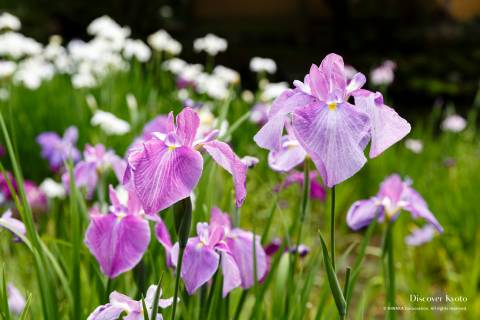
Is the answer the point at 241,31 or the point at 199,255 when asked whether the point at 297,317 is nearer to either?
the point at 199,255

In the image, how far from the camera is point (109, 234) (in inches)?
37.1

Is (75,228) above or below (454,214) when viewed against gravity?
above

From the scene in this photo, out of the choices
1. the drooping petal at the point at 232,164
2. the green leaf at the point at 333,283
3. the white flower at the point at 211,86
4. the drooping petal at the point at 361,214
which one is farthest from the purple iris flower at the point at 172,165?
the white flower at the point at 211,86

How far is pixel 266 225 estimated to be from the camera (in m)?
1.27

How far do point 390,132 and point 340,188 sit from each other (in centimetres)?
239

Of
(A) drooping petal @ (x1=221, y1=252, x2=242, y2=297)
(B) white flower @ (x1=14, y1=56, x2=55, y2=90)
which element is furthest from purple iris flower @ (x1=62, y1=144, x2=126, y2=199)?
(B) white flower @ (x1=14, y1=56, x2=55, y2=90)

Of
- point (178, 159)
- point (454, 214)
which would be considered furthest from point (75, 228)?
point (454, 214)

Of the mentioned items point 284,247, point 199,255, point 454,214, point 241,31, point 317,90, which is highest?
point 241,31

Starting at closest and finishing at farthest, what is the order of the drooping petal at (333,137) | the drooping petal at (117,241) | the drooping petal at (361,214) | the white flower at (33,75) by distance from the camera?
the drooping petal at (333,137) → the drooping petal at (117,241) → the drooping petal at (361,214) → the white flower at (33,75)

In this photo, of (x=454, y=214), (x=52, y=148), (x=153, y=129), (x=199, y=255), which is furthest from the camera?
(x=454, y=214)

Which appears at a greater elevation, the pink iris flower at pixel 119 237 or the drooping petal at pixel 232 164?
the drooping petal at pixel 232 164

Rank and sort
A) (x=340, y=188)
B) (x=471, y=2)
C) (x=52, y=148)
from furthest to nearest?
(x=471, y=2)
(x=340, y=188)
(x=52, y=148)

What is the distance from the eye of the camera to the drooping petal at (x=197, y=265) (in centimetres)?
85

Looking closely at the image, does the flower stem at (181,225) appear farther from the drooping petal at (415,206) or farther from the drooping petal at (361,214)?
the drooping petal at (415,206)
